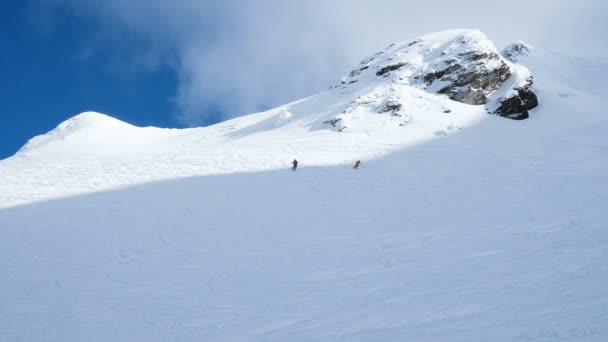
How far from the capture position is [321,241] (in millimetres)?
12133

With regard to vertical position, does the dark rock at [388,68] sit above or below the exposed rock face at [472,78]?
above

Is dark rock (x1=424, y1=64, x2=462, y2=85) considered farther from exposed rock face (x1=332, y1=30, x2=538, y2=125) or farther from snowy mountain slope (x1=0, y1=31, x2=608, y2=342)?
snowy mountain slope (x1=0, y1=31, x2=608, y2=342)

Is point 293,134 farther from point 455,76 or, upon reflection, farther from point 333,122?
point 455,76

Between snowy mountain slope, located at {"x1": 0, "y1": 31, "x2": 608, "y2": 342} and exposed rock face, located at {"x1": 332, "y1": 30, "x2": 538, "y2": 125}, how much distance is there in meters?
5.36

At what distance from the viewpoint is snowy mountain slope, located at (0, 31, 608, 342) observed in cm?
668

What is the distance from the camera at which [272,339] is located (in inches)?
249

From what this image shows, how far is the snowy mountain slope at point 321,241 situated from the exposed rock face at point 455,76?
5361 millimetres

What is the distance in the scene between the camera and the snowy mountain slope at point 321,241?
21.9 ft

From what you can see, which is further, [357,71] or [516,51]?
[516,51]

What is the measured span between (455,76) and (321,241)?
32076 mm

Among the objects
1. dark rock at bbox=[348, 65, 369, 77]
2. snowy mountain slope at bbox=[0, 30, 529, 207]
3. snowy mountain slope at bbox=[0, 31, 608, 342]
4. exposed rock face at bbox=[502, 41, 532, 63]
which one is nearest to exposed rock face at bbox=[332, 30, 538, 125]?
snowy mountain slope at bbox=[0, 30, 529, 207]

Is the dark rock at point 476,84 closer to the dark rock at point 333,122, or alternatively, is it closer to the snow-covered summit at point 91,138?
the dark rock at point 333,122

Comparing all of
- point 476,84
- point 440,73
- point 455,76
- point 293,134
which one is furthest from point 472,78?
point 293,134

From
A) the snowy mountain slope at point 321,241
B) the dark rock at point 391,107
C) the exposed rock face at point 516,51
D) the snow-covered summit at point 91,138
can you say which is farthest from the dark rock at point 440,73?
the snow-covered summit at point 91,138
